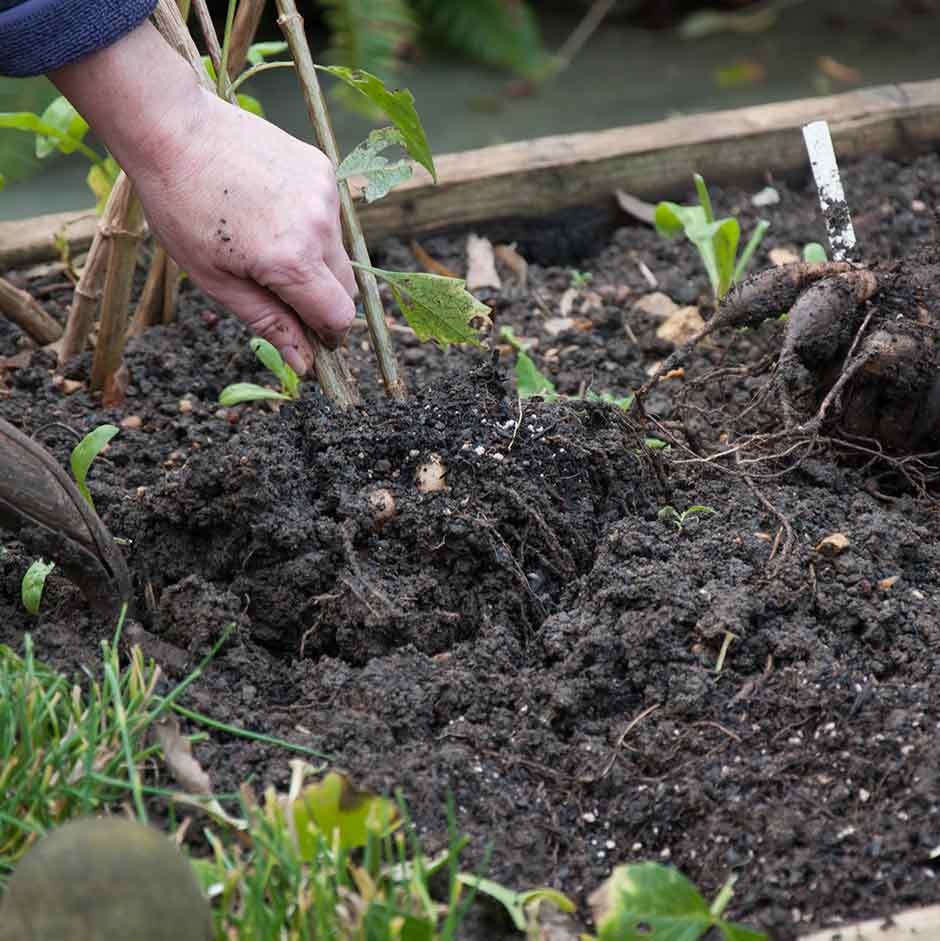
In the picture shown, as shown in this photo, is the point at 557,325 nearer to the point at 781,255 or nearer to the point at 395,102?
the point at 781,255

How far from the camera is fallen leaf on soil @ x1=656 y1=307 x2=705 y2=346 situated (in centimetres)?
A: 265

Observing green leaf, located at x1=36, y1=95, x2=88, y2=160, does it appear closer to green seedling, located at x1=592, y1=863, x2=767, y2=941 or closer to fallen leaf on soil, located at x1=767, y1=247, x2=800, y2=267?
fallen leaf on soil, located at x1=767, y1=247, x2=800, y2=267

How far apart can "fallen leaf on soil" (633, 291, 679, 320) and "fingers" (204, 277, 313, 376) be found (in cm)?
115

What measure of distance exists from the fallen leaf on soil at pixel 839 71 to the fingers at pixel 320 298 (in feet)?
12.7

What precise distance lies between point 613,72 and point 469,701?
423cm

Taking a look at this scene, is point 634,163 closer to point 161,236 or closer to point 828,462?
point 828,462

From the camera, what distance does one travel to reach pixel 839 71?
16.6 feet

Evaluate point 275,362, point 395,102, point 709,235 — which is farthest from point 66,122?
point 709,235

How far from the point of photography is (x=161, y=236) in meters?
1.75

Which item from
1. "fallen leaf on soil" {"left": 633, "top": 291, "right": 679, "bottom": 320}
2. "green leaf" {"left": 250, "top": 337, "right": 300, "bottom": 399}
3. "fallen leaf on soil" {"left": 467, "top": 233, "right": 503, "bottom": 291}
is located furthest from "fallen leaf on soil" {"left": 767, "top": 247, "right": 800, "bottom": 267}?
"green leaf" {"left": 250, "top": 337, "right": 300, "bottom": 399}

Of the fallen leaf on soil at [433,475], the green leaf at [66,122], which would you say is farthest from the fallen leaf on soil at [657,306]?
the green leaf at [66,122]

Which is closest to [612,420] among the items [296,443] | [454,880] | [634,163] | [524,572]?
[524,572]

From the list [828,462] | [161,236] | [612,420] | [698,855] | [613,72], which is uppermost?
[161,236]

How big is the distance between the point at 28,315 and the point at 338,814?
5.38 ft
